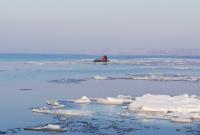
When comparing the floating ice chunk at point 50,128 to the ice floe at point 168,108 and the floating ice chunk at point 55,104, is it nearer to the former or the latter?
the ice floe at point 168,108

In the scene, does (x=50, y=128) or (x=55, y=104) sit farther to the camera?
(x=55, y=104)

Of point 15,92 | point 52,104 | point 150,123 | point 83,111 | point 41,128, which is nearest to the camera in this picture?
point 41,128

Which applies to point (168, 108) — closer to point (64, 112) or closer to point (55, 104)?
point (64, 112)

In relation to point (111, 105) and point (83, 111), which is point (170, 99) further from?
point (83, 111)

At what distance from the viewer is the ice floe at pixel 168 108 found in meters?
14.3

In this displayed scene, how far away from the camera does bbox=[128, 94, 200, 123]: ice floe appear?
14.3 m

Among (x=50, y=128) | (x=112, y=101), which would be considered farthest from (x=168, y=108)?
(x=50, y=128)

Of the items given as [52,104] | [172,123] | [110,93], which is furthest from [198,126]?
[110,93]

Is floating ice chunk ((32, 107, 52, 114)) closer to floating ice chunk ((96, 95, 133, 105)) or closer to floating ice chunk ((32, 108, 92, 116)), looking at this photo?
floating ice chunk ((32, 108, 92, 116))

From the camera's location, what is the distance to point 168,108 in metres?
15.4

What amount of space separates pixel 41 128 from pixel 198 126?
4.12m

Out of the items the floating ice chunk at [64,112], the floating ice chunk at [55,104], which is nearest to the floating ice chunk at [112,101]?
the floating ice chunk at [55,104]

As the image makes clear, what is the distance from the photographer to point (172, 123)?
1320 centimetres

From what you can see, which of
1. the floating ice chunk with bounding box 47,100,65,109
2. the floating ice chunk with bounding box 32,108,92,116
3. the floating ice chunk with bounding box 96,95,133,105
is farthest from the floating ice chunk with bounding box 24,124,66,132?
the floating ice chunk with bounding box 96,95,133,105
